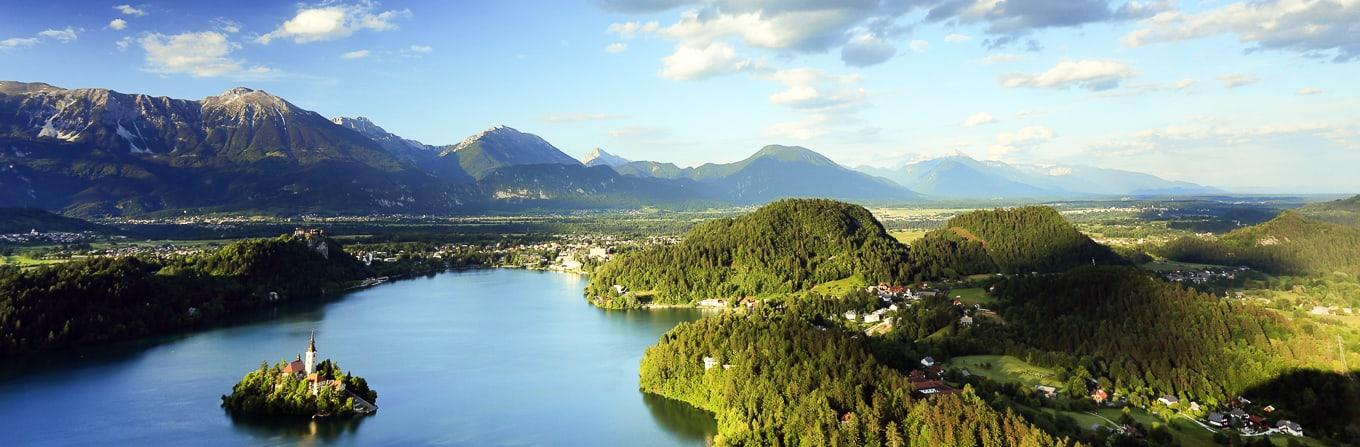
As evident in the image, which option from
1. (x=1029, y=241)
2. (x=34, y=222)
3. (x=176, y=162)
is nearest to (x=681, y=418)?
(x=1029, y=241)

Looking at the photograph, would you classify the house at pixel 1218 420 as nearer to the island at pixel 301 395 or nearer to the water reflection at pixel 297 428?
the water reflection at pixel 297 428

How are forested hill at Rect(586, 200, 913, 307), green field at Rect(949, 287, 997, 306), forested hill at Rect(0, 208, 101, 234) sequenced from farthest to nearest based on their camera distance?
forested hill at Rect(0, 208, 101, 234)
forested hill at Rect(586, 200, 913, 307)
green field at Rect(949, 287, 997, 306)

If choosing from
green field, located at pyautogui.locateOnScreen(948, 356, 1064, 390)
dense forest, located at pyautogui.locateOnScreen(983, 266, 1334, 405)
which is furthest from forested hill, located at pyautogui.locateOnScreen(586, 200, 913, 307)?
green field, located at pyautogui.locateOnScreen(948, 356, 1064, 390)

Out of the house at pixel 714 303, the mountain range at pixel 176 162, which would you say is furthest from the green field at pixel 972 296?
the mountain range at pixel 176 162

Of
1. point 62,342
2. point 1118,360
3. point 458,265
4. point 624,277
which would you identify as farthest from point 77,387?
point 458,265

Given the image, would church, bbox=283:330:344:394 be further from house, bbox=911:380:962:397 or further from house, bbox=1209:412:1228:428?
house, bbox=1209:412:1228:428
